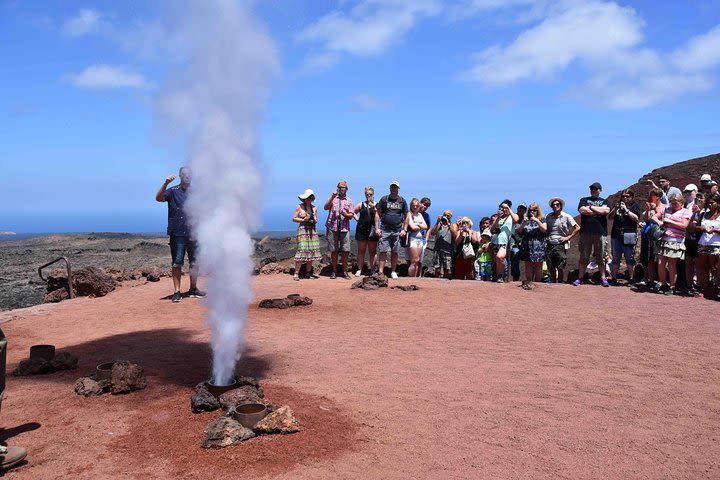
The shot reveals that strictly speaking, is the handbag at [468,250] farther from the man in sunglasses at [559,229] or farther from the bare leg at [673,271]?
the bare leg at [673,271]

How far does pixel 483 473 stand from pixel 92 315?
331 inches

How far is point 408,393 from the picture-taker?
19.4 ft

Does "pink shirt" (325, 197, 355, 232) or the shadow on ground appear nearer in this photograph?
the shadow on ground

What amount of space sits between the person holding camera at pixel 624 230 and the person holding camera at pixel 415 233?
4.06m

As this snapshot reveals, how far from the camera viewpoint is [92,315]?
10.5 metres

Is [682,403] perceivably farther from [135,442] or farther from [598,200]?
[598,200]

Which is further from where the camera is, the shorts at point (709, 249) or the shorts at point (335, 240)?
the shorts at point (335, 240)

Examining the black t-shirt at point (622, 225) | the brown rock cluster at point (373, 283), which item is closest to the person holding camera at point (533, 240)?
the black t-shirt at point (622, 225)

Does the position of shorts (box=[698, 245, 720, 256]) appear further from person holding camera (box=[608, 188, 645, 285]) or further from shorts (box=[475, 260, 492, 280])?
shorts (box=[475, 260, 492, 280])

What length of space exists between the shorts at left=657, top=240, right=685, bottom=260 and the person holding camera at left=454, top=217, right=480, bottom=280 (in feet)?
13.0

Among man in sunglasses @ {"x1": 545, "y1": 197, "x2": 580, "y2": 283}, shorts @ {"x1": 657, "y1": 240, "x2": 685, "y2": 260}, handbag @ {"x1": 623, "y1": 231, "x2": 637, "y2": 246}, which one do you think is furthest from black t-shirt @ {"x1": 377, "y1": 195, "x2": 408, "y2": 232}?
shorts @ {"x1": 657, "y1": 240, "x2": 685, "y2": 260}

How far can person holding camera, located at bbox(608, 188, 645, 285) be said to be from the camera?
11.9 m

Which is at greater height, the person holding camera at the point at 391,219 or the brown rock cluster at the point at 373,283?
the person holding camera at the point at 391,219

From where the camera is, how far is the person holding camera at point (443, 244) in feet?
45.8
